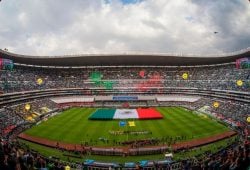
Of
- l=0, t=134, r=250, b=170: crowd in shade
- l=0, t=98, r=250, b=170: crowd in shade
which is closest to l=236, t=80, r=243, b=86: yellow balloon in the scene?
l=0, t=98, r=250, b=170: crowd in shade

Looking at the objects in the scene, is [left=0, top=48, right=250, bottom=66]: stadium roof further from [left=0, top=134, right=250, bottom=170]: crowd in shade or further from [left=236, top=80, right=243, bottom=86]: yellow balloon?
[left=0, top=134, right=250, bottom=170]: crowd in shade

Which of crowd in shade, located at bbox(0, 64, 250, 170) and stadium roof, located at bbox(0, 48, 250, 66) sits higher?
stadium roof, located at bbox(0, 48, 250, 66)

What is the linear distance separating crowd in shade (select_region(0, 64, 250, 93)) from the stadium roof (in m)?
2.65

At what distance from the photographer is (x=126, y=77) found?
10175cm

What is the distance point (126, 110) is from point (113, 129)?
21.7m

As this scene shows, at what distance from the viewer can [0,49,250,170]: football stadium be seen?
3584 centimetres

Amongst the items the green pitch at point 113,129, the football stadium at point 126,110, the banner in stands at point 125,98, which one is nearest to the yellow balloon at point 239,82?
the football stadium at point 126,110

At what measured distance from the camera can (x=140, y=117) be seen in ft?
198

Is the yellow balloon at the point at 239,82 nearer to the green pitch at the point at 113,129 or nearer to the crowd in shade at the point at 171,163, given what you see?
the green pitch at the point at 113,129

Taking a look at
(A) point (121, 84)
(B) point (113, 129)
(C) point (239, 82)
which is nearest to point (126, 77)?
(A) point (121, 84)

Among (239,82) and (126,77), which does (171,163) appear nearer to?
(239,82)

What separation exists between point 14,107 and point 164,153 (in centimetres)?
3857

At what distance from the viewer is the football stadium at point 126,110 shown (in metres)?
35.8

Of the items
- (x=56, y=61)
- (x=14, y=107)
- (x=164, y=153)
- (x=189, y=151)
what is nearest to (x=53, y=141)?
(x=164, y=153)
